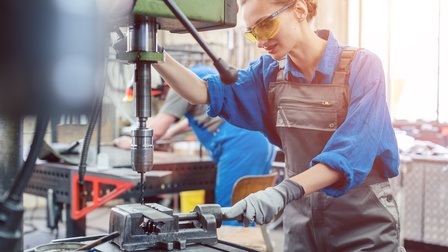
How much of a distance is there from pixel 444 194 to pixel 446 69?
Result: 1.28m

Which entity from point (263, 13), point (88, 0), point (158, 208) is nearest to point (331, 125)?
point (263, 13)

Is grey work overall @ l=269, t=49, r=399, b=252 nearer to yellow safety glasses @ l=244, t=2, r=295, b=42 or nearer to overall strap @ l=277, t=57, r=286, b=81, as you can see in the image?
overall strap @ l=277, t=57, r=286, b=81

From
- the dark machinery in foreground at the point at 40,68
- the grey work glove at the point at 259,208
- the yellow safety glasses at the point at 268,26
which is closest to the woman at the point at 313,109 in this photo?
the yellow safety glasses at the point at 268,26

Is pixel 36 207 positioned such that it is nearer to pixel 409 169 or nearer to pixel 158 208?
pixel 409 169

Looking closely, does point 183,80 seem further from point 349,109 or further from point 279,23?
point 349,109

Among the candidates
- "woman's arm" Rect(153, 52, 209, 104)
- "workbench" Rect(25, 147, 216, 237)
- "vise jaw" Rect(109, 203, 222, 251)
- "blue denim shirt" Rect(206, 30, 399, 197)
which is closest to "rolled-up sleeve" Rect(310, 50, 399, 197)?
"blue denim shirt" Rect(206, 30, 399, 197)

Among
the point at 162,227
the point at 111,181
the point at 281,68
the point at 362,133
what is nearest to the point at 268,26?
the point at 281,68

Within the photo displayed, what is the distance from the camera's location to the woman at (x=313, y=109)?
3.86 feet

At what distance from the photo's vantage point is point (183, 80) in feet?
4.20

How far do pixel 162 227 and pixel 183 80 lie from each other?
501 mm

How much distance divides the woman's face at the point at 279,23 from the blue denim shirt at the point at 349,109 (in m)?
0.09

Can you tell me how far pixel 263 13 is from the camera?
1.26 meters

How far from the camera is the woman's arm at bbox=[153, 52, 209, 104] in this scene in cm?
125

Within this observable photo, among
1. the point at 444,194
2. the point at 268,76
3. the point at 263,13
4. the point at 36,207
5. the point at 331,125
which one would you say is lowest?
the point at 36,207
